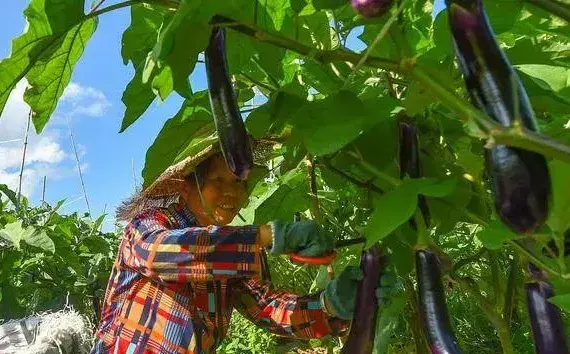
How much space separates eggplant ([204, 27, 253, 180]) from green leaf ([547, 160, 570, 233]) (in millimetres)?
261

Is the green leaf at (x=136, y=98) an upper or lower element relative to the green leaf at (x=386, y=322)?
upper

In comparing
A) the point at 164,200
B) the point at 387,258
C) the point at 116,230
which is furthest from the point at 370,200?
the point at 116,230

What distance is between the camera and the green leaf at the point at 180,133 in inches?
31.5

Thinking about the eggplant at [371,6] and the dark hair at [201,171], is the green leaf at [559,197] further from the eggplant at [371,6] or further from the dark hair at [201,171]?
the dark hair at [201,171]

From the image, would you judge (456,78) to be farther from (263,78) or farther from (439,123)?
(263,78)

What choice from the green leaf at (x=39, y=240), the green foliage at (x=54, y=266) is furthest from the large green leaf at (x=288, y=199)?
the green foliage at (x=54, y=266)

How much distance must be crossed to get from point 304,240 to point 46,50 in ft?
1.23

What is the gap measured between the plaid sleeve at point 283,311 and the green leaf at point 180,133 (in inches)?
19.2

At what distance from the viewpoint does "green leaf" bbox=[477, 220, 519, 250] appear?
528 millimetres

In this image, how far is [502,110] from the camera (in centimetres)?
42

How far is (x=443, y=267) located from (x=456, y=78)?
0.18 meters

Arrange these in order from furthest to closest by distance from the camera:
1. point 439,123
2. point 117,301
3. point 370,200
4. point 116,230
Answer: point 116,230 → point 117,301 → point 370,200 → point 439,123

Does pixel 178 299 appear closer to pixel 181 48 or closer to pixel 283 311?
pixel 283 311

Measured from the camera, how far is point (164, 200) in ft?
4.55
